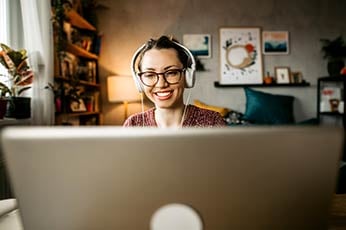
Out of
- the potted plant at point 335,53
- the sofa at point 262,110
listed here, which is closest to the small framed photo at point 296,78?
the sofa at point 262,110

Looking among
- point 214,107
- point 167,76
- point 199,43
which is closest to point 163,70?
point 167,76

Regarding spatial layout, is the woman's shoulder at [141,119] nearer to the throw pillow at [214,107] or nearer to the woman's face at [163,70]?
the woman's face at [163,70]

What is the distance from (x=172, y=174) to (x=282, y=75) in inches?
154

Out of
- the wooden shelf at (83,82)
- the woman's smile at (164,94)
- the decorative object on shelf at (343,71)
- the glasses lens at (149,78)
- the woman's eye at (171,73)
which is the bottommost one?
the woman's smile at (164,94)

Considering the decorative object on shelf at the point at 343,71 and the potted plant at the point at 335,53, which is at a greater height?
the potted plant at the point at 335,53

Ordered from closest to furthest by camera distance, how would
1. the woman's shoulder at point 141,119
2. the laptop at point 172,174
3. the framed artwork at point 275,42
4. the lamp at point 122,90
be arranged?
the laptop at point 172,174 → the woman's shoulder at point 141,119 → the lamp at point 122,90 → the framed artwork at point 275,42

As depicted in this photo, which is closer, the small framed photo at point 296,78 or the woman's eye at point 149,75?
the woman's eye at point 149,75

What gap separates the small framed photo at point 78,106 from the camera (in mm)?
3118

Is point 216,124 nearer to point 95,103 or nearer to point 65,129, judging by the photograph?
point 65,129

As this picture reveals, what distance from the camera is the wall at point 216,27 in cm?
401

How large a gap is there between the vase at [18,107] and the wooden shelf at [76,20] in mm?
1198

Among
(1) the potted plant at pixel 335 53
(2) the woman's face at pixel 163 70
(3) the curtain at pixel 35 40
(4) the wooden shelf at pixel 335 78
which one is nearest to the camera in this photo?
(2) the woman's face at pixel 163 70

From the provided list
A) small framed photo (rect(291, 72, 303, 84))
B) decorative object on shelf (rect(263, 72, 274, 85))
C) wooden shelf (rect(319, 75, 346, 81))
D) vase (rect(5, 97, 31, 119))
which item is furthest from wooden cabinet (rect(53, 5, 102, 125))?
wooden shelf (rect(319, 75, 346, 81))

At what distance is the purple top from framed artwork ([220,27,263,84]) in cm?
271
